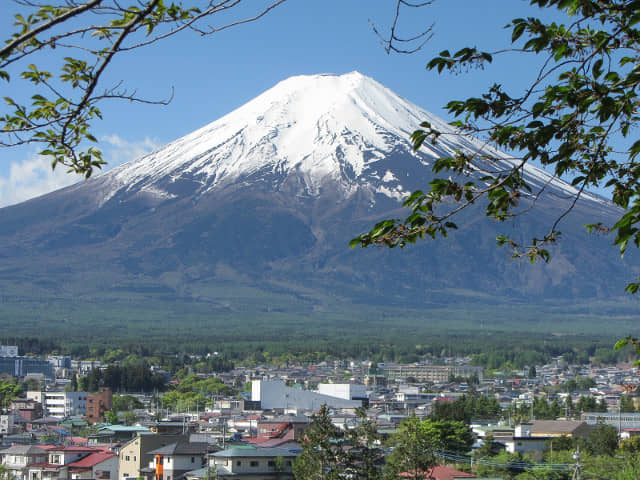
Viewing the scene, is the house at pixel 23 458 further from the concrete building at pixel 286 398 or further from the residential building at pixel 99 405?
the concrete building at pixel 286 398

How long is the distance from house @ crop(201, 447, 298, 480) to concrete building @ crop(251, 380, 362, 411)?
40530mm

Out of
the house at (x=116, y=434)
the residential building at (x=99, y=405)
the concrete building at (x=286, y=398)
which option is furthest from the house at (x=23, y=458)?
the concrete building at (x=286, y=398)

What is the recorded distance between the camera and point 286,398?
246 feet

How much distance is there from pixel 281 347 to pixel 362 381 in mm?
36060

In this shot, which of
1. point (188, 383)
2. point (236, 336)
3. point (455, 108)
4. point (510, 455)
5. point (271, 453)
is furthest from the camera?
point (236, 336)

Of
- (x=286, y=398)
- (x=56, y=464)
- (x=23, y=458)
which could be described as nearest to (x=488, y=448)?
(x=56, y=464)

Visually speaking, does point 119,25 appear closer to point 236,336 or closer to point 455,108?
point 455,108

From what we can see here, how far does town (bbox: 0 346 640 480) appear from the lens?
113 ft

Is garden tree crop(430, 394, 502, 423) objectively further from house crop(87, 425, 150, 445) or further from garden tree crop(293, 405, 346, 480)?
garden tree crop(293, 405, 346, 480)

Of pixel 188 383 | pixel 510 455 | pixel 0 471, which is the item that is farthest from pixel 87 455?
pixel 188 383

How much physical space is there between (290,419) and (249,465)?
63.2 ft

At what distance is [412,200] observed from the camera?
562 centimetres

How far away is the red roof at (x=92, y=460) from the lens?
38.8 m

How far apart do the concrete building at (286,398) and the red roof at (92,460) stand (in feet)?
114
